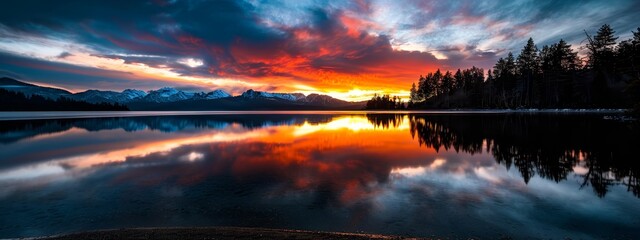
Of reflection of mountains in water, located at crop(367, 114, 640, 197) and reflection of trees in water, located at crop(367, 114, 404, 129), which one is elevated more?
reflection of mountains in water, located at crop(367, 114, 640, 197)

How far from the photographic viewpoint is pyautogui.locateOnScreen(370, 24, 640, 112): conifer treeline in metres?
79.8

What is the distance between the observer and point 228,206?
1043 centimetres

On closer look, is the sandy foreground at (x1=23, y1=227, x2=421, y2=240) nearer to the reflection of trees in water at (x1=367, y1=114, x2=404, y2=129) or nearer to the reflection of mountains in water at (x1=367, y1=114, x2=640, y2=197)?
the reflection of mountains in water at (x1=367, y1=114, x2=640, y2=197)

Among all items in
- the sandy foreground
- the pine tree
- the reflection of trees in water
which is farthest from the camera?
the pine tree

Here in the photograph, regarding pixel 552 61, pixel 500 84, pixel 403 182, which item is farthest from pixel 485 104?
pixel 403 182

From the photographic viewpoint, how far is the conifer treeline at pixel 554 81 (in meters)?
79.8

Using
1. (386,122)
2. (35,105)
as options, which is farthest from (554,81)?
(35,105)

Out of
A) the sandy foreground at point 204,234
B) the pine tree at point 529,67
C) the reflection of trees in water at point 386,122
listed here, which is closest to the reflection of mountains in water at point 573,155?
the sandy foreground at point 204,234

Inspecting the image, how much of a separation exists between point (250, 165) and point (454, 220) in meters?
12.3

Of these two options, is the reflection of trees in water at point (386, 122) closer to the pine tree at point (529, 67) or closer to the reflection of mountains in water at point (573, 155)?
the reflection of mountains in water at point (573, 155)

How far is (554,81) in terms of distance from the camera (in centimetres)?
9281

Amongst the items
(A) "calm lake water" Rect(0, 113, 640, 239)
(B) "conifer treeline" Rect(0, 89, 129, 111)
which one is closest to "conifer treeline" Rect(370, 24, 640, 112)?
(A) "calm lake water" Rect(0, 113, 640, 239)

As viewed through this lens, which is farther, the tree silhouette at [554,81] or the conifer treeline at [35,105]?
the conifer treeline at [35,105]

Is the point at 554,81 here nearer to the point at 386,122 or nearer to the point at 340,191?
the point at 386,122
